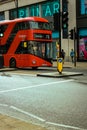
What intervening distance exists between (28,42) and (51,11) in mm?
17663

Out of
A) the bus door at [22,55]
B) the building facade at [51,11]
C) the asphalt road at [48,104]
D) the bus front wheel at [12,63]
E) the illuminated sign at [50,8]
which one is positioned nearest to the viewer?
the asphalt road at [48,104]

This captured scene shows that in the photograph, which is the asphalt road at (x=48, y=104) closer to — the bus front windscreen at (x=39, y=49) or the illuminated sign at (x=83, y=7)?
the bus front windscreen at (x=39, y=49)

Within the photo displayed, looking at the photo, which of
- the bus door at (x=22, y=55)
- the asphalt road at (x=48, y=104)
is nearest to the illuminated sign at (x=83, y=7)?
the bus door at (x=22, y=55)

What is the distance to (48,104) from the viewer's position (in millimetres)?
13102

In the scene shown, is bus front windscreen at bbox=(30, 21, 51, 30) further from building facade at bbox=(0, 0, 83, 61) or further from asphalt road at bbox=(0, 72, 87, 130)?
asphalt road at bbox=(0, 72, 87, 130)

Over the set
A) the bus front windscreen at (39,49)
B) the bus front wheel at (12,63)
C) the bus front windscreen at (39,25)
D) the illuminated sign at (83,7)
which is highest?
the illuminated sign at (83,7)

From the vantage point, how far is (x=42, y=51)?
3338cm

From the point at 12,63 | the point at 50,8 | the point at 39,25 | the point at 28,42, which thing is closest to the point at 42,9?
the point at 50,8

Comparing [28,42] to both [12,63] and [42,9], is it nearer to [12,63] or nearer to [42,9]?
[12,63]

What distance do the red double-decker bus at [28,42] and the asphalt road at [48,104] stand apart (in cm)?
1371

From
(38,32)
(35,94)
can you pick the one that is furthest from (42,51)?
(35,94)

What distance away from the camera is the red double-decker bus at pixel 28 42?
32.8 metres

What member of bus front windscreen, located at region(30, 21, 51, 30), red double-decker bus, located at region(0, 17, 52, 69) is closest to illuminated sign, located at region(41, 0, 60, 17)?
red double-decker bus, located at region(0, 17, 52, 69)

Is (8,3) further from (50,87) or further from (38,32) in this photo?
(50,87)
